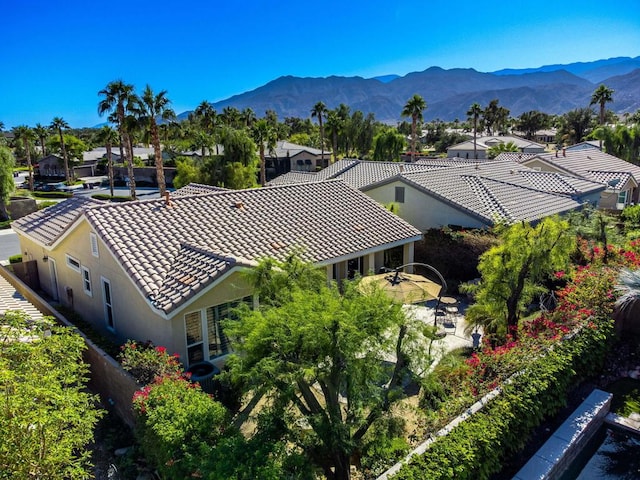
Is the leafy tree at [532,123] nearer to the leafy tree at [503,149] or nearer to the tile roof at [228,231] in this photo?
the leafy tree at [503,149]

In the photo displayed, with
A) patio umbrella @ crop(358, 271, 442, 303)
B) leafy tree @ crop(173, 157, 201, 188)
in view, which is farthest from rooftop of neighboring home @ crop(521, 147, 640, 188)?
leafy tree @ crop(173, 157, 201, 188)

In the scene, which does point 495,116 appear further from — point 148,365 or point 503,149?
point 148,365

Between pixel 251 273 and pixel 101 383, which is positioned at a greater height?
pixel 251 273

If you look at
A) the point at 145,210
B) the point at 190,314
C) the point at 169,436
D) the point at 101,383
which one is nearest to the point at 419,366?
the point at 169,436

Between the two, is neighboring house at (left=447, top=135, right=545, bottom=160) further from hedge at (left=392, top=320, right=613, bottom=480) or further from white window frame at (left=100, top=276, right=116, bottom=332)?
white window frame at (left=100, top=276, right=116, bottom=332)

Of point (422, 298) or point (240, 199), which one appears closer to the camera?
point (422, 298)

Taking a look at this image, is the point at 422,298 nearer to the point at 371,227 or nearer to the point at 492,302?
the point at 492,302
